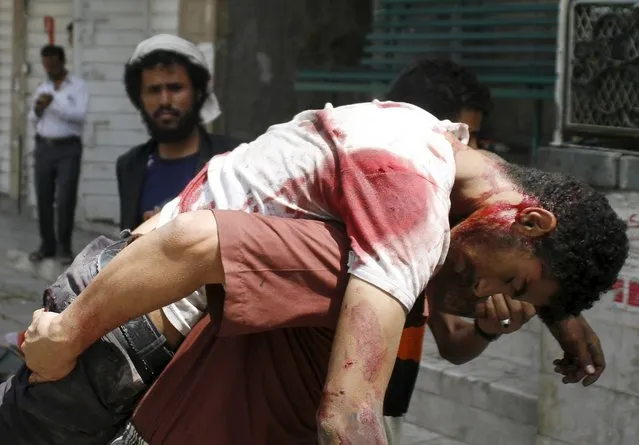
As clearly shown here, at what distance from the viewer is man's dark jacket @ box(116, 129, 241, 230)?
176 inches

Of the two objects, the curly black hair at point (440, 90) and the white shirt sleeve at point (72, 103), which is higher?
the curly black hair at point (440, 90)

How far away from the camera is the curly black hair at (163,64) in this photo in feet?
15.1

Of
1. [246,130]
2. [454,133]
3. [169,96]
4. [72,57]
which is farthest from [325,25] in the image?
[454,133]

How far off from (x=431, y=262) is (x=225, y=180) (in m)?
0.47

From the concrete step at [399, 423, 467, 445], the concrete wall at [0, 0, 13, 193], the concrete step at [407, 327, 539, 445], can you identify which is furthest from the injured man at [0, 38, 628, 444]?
the concrete wall at [0, 0, 13, 193]

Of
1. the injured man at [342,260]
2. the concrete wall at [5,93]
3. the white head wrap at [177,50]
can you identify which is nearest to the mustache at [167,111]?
the white head wrap at [177,50]

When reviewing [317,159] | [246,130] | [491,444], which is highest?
[317,159]

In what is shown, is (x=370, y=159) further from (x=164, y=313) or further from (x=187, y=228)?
(x=164, y=313)

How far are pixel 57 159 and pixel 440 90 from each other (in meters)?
6.42

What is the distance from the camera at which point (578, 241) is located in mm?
2109

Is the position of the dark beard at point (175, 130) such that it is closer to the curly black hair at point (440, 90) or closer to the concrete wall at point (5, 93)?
the curly black hair at point (440, 90)

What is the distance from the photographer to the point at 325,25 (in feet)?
31.2

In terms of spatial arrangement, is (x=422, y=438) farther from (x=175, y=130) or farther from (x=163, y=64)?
(x=163, y=64)

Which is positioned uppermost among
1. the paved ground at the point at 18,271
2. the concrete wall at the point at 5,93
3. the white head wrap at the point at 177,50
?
the white head wrap at the point at 177,50
